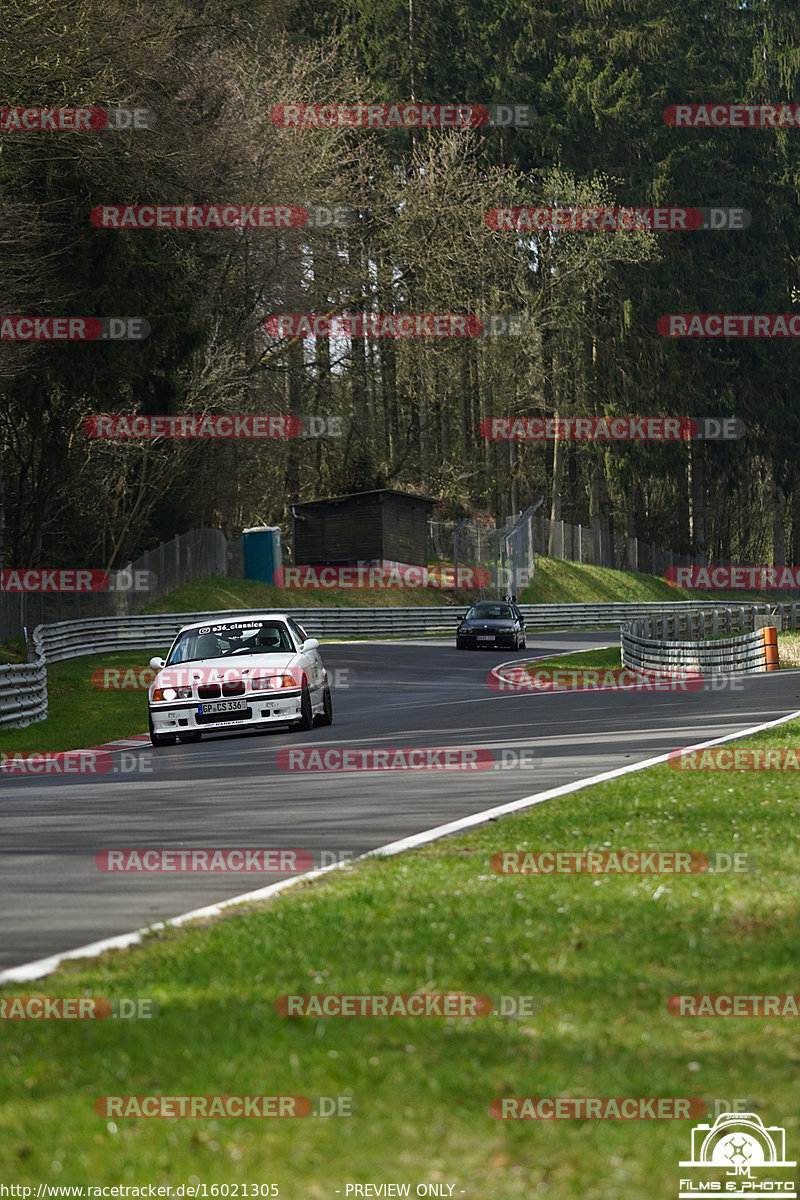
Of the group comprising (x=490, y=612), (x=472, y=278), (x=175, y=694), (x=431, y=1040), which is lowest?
(x=490, y=612)

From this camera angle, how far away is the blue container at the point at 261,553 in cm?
5991

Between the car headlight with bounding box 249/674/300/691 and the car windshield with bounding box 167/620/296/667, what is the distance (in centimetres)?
48

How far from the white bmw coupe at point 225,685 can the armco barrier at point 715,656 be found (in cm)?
1716

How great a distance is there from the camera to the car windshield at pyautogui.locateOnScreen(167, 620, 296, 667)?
2114 cm

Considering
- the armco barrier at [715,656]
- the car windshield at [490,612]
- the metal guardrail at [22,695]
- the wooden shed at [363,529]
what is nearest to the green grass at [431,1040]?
the metal guardrail at [22,695]

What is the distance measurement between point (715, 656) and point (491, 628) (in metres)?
11.2

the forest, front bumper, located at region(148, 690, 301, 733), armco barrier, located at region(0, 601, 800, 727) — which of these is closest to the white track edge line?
front bumper, located at region(148, 690, 301, 733)

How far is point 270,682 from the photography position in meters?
20.8

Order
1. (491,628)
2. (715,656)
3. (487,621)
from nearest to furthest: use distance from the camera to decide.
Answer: (715,656) < (491,628) < (487,621)

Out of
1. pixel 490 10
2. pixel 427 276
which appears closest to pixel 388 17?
pixel 490 10

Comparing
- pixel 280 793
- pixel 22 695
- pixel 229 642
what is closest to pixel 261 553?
pixel 22 695

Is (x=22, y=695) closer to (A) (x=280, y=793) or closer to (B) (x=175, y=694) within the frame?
(B) (x=175, y=694)

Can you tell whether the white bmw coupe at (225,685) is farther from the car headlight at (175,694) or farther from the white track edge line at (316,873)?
the white track edge line at (316,873)

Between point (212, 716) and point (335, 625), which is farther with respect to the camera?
point (335, 625)
